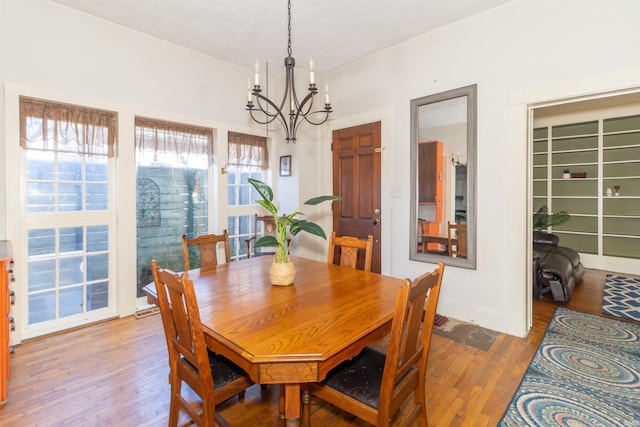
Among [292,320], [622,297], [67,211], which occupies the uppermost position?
[67,211]

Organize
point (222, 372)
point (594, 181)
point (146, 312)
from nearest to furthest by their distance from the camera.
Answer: point (222, 372) → point (146, 312) → point (594, 181)

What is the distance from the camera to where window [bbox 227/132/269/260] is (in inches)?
159

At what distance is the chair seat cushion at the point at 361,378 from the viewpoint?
1308 mm

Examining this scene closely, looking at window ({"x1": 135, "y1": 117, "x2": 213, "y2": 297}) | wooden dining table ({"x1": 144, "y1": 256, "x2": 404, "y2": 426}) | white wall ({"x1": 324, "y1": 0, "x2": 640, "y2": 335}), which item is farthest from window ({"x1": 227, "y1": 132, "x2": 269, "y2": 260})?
wooden dining table ({"x1": 144, "y1": 256, "x2": 404, "y2": 426})

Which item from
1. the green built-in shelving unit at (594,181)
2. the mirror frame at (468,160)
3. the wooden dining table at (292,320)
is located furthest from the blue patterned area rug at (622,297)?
the wooden dining table at (292,320)

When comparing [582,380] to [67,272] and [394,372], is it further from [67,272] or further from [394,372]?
[67,272]

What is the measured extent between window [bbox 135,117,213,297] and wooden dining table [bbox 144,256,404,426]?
1.69m

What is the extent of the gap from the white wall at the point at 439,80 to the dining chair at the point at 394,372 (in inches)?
72.3

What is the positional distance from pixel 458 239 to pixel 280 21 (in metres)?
2.78

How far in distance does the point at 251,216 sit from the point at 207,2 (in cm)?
250

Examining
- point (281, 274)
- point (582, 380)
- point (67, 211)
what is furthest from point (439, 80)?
point (67, 211)

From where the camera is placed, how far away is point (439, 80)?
3.18 metres

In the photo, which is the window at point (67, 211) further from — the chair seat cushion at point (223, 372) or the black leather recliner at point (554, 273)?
the black leather recliner at point (554, 273)

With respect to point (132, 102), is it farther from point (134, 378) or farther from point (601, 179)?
point (601, 179)
